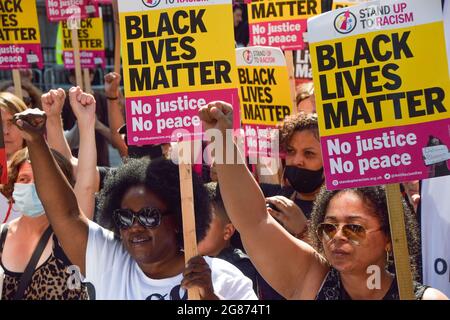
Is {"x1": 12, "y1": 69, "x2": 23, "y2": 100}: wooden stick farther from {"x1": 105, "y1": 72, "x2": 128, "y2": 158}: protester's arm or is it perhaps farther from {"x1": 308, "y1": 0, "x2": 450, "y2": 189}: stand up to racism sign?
{"x1": 308, "y1": 0, "x2": 450, "y2": 189}: stand up to racism sign

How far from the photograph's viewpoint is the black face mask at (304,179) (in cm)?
514

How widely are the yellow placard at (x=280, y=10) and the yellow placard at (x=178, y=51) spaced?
3051 millimetres

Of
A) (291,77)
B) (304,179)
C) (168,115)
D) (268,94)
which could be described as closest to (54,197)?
(168,115)

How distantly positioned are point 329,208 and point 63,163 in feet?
4.70

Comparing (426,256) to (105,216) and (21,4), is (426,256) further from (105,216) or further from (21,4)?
(21,4)

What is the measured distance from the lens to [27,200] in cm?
468

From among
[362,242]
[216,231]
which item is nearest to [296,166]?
[216,231]

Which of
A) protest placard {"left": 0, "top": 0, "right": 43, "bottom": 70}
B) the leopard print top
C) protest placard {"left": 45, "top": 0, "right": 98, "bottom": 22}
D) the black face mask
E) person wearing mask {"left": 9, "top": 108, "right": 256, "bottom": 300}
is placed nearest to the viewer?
person wearing mask {"left": 9, "top": 108, "right": 256, "bottom": 300}

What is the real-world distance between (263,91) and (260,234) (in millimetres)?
2802

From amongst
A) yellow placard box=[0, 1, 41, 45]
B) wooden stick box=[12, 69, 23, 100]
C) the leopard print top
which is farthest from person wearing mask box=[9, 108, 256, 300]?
yellow placard box=[0, 1, 41, 45]

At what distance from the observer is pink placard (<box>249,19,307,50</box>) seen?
7.55m

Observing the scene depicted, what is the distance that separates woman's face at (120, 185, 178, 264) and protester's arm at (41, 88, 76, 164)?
100 cm
